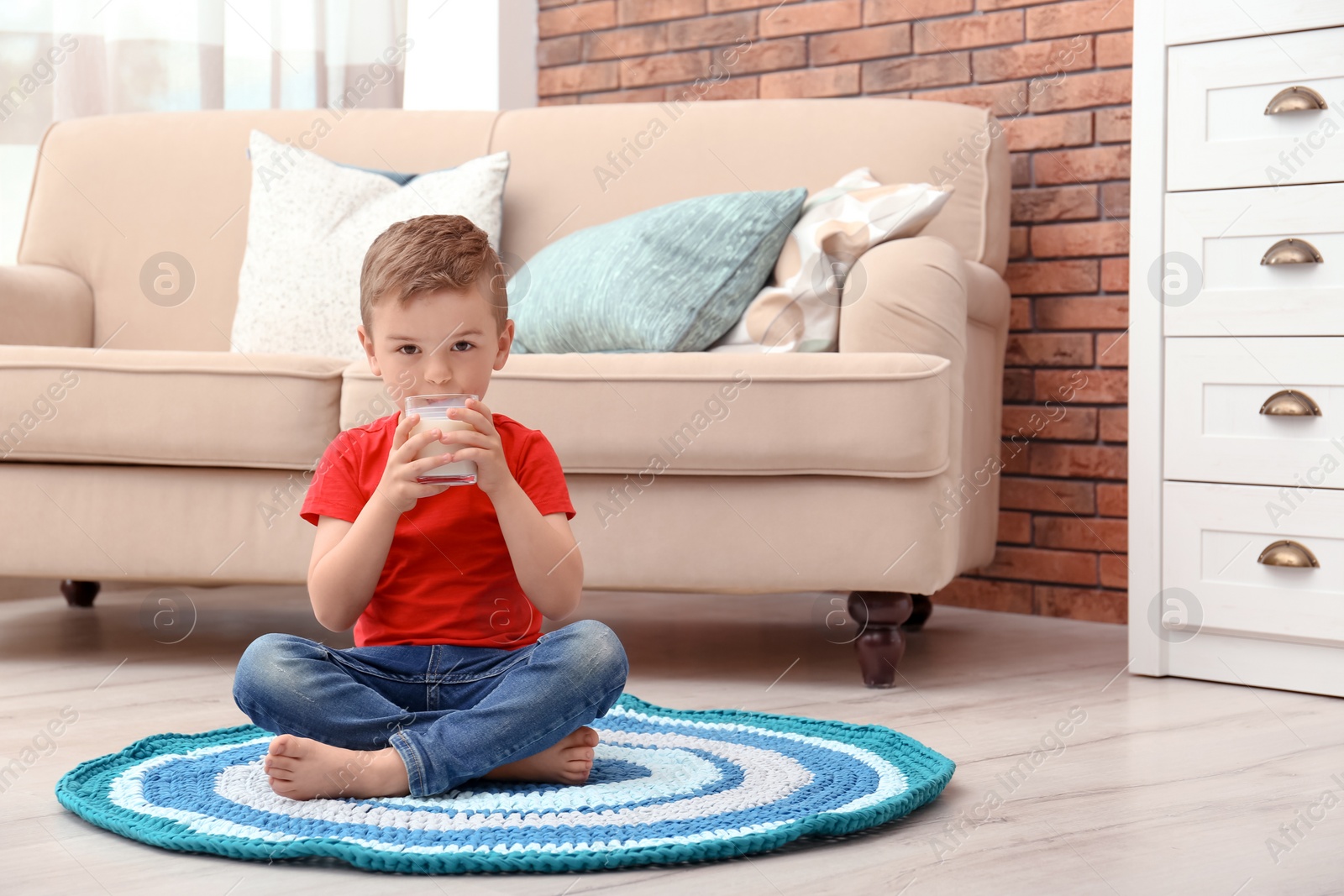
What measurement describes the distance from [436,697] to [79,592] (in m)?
1.56

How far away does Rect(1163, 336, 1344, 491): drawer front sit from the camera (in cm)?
179

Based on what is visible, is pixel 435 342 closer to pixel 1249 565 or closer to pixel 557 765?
pixel 557 765

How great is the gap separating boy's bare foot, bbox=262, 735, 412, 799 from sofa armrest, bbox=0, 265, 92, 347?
1450mm

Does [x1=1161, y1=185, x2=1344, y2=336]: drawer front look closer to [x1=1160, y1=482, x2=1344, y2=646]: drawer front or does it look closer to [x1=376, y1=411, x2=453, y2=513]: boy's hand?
[x1=1160, y1=482, x2=1344, y2=646]: drawer front

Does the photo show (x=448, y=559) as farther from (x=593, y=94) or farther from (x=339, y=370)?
(x=593, y=94)

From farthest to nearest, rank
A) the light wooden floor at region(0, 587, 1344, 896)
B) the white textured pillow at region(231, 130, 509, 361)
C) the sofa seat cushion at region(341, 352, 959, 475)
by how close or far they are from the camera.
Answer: the white textured pillow at region(231, 130, 509, 361), the sofa seat cushion at region(341, 352, 959, 475), the light wooden floor at region(0, 587, 1344, 896)

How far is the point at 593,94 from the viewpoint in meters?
3.22

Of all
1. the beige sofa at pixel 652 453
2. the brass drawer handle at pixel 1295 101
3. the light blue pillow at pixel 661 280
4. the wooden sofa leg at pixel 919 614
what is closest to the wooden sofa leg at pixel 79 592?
the beige sofa at pixel 652 453

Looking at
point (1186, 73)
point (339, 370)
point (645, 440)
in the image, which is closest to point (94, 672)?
point (339, 370)

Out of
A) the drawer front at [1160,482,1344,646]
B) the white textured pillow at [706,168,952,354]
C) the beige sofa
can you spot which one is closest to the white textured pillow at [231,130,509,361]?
the beige sofa

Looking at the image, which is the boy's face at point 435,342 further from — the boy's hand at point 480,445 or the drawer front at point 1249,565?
the drawer front at point 1249,565

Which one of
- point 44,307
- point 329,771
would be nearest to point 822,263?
point 329,771

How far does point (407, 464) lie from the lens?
1.13 metres

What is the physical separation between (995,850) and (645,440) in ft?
2.54
